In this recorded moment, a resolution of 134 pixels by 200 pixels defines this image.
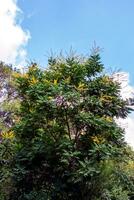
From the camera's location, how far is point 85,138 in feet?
30.4

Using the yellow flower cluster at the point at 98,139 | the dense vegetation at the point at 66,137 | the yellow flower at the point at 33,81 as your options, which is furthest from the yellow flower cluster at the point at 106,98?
the yellow flower at the point at 33,81

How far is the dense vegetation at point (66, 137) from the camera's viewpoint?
8.75 meters

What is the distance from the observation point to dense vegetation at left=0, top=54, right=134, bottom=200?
28.7 feet

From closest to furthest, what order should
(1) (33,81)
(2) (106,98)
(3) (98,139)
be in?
(3) (98,139), (1) (33,81), (2) (106,98)

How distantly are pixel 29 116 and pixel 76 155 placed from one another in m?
1.34

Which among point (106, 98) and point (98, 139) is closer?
point (98, 139)

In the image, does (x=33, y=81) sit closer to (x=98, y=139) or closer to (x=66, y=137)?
(x=66, y=137)

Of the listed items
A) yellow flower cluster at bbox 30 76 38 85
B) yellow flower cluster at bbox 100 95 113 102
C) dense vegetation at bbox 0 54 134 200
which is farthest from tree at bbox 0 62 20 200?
yellow flower cluster at bbox 100 95 113 102

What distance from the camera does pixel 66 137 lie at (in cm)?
→ 915

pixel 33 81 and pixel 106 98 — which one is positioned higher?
pixel 33 81

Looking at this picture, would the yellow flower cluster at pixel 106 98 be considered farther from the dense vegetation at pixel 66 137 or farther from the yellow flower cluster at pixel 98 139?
the yellow flower cluster at pixel 98 139

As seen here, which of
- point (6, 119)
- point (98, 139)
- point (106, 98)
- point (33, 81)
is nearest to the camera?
point (98, 139)

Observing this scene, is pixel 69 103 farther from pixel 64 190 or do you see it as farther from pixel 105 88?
pixel 64 190

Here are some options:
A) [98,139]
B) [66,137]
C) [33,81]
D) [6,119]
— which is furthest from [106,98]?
[6,119]
